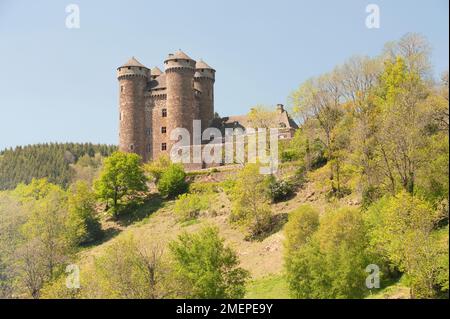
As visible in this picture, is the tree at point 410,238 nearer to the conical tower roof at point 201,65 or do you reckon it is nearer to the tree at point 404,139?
the tree at point 404,139

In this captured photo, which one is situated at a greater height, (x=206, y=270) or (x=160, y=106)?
(x=160, y=106)

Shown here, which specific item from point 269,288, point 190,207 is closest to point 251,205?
point 190,207

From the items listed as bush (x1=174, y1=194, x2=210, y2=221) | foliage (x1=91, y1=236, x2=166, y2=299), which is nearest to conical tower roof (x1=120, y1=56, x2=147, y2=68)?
bush (x1=174, y1=194, x2=210, y2=221)

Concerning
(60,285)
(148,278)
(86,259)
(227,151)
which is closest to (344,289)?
(148,278)

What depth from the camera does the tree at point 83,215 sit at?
196ft

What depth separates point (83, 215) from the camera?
62906mm

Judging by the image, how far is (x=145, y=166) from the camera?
232 ft

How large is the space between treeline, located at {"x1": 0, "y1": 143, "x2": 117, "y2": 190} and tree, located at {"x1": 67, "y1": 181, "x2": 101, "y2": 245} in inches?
2134

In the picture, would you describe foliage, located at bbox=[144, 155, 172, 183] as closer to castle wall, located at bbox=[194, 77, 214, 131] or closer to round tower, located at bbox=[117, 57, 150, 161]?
round tower, located at bbox=[117, 57, 150, 161]

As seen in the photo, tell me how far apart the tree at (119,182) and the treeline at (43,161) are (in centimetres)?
5258

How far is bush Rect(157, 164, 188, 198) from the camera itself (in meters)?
66.6

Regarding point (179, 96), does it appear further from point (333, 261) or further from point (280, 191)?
point (333, 261)

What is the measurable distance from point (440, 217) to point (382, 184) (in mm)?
5825

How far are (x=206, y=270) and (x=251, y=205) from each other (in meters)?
17.4
